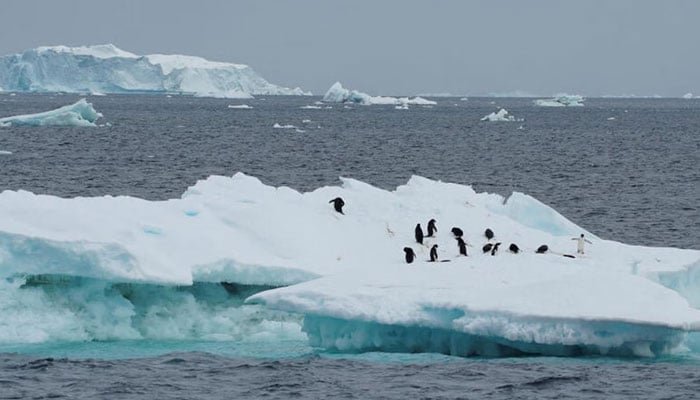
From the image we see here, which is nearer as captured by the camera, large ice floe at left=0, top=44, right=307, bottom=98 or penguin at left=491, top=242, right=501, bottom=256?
penguin at left=491, top=242, right=501, bottom=256

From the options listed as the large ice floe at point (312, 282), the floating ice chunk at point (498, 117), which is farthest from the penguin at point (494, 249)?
the floating ice chunk at point (498, 117)

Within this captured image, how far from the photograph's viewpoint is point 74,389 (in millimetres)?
13109

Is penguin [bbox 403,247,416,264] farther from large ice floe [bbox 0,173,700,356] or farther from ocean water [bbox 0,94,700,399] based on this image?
ocean water [bbox 0,94,700,399]

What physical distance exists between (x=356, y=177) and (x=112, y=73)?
121 m

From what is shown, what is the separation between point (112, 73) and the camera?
159500mm

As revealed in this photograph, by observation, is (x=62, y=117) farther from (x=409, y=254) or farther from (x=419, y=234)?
(x=409, y=254)

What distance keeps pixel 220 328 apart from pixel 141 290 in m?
1.35

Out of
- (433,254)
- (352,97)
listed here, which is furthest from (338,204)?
(352,97)

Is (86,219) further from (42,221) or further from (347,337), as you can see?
(347,337)

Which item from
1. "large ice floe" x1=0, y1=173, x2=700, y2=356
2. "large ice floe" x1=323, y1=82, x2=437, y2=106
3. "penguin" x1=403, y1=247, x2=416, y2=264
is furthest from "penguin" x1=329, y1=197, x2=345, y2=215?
"large ice floe" x1=323, y1=82, x2=437, y2=106

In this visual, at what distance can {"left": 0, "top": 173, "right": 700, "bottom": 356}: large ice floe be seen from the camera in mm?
14720

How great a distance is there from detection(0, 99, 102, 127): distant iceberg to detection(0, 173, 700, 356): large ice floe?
4813 cm

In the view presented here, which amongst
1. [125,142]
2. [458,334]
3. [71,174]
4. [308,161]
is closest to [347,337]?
[458,334]

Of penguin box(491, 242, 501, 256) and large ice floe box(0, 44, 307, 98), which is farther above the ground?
large ice floe box(0, 44, 307, 98)
